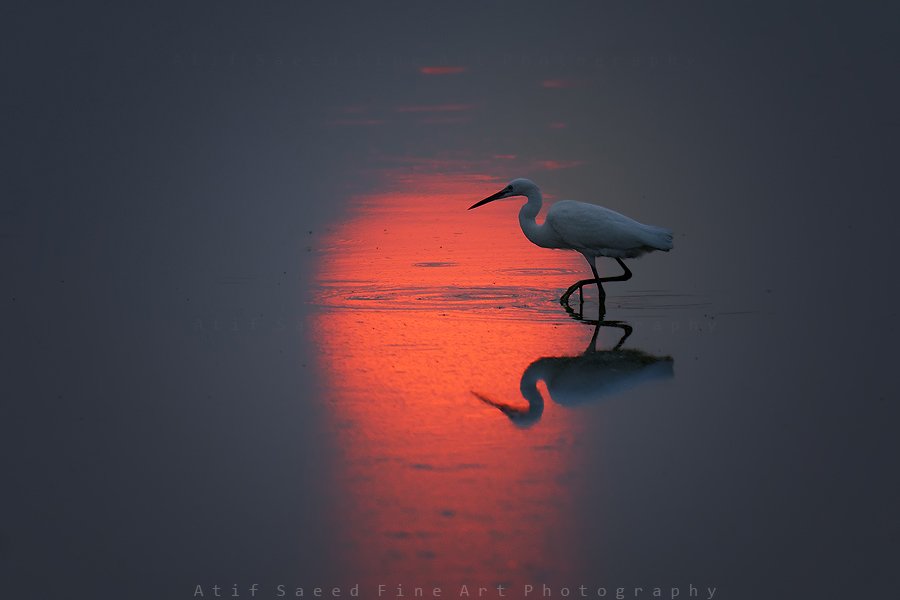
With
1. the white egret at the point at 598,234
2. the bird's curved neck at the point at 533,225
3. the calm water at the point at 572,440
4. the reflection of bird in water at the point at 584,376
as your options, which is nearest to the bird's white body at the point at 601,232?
the white egret at the point at 598,234

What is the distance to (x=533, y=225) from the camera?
12016mm

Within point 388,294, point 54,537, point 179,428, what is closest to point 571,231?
point 388,294

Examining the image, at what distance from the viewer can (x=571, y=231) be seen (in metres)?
11.4

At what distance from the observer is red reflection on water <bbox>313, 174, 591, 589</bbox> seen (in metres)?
5.30

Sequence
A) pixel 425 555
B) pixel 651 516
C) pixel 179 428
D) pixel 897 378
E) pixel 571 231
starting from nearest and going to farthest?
pixel 425 555 → pixel 651 516 → pixel 179 428 → pixel 897 378 → pixel 571 231

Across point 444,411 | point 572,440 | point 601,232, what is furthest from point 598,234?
point 572,440

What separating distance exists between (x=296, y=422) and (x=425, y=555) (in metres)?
2.28

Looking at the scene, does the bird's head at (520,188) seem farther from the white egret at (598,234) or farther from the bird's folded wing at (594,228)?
the bird's folded wing at (594,228)

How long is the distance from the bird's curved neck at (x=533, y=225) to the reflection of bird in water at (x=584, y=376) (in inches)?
102

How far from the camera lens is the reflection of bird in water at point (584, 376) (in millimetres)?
7570

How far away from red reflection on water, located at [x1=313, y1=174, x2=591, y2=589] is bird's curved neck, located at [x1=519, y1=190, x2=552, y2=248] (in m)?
0.49

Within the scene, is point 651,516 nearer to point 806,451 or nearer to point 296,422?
point 806,451

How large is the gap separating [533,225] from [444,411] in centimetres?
494

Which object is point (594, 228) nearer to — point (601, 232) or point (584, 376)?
point (601, 232)
